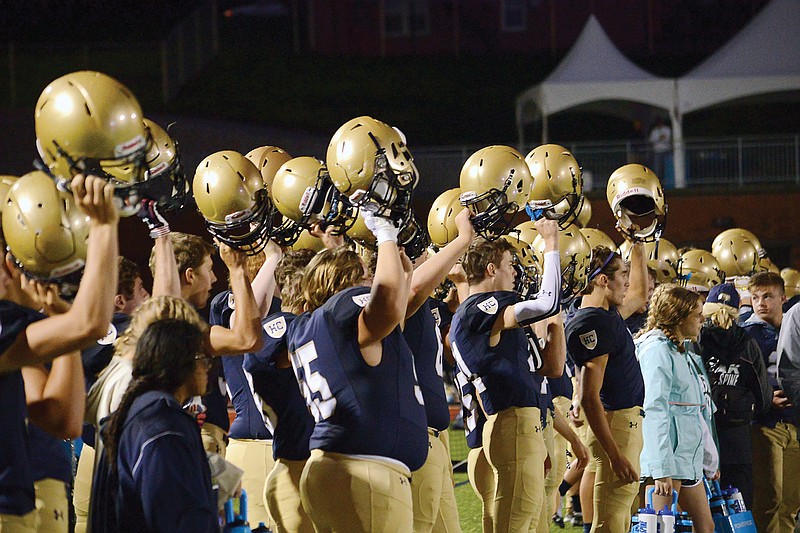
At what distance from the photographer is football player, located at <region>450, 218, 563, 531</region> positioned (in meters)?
5.73

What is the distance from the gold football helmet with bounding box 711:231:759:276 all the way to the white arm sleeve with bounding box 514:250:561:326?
5062 mm

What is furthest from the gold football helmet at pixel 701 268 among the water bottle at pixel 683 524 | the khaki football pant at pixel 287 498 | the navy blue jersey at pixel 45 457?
the navy blue jersey at pixel 45 457

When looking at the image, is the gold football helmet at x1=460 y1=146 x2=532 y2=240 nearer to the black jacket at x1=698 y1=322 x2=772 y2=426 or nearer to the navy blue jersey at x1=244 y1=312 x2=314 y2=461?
the navy blue jersey at x1=244 y1=312 x2=314 y2=461

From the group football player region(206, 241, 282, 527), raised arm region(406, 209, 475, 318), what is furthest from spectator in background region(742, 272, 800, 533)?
raised arm region(406, 209, 475, 318)

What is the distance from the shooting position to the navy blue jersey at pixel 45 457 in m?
3.87

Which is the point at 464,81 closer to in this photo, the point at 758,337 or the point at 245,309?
the point at 758,337

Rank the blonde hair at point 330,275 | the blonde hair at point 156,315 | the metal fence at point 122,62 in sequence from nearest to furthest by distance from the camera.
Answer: the blonde hair at point 156,315 → the blonde hair at point 330,275 → the metal fence at point 122,62

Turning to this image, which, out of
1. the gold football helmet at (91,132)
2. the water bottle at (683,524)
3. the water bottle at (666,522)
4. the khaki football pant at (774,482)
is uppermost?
the gold football helmet at (91,132)

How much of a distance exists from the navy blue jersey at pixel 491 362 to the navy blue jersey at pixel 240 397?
1.20 metres

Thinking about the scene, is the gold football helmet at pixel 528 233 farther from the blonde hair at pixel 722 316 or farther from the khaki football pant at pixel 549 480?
the khaki football pant at pixel 549 480

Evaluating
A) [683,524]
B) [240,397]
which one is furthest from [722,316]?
[240,397]

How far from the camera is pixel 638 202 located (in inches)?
261

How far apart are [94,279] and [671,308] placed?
4174 mm

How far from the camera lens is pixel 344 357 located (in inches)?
158
